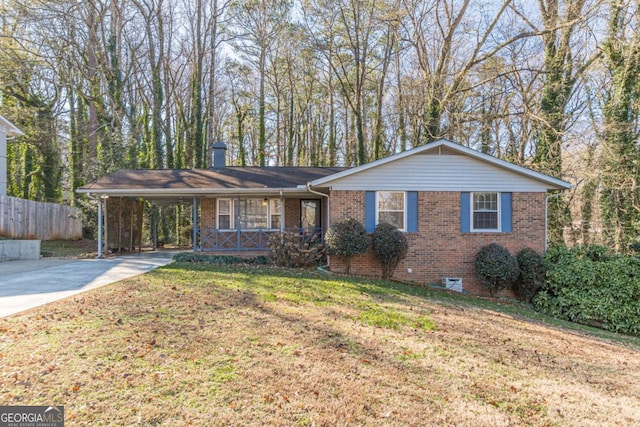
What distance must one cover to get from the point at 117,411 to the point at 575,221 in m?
19.0

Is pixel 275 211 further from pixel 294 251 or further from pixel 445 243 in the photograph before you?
pixel 445 243

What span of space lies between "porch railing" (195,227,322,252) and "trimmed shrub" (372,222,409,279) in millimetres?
3410

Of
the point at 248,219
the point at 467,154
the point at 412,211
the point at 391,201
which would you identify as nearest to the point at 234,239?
the point at 248,219

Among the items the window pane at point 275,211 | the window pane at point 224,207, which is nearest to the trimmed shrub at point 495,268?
the window pane at point 275,211

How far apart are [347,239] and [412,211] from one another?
2.38m

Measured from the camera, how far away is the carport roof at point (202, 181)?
12.5 meters

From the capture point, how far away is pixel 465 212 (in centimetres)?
1125

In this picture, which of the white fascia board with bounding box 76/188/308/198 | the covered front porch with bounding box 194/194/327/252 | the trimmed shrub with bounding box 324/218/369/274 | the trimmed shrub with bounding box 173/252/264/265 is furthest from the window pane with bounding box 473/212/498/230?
the trimmed shrub with bounding box 173/252/264/265

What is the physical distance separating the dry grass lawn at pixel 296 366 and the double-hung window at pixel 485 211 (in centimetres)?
448

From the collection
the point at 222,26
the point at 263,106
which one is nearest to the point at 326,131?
the point at 263,106

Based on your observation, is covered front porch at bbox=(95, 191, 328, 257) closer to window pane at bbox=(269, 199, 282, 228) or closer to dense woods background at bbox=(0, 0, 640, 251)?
window pane at bbox=(269, 199, 282, 228)

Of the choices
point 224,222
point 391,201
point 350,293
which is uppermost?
point 391,201

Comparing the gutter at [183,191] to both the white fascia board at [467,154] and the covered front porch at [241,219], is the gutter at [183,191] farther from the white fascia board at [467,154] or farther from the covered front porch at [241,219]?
the white fascia board at [467,154]

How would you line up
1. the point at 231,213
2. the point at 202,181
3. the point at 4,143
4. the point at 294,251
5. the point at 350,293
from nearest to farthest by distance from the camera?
the point at 350,293 → the point at 294,251 → the point at 202,181 → the point at 231,213 → the point at 4,143
